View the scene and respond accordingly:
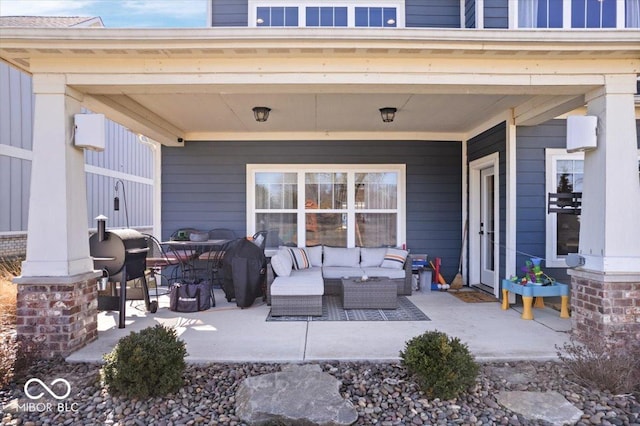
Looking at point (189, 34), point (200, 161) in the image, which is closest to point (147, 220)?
point (200, 161)

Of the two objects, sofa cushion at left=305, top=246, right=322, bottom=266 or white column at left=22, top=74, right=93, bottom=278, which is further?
sofa cushion at left=305, top=246, right=322, bottom=266

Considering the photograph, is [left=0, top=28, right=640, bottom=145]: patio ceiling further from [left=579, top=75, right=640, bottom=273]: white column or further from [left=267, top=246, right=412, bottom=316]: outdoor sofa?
[left=267, top=246, right=412, bottom=316]: outdoor sofa

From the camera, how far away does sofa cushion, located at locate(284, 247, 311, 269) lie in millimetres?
6449

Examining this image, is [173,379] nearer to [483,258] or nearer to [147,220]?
[483,258]

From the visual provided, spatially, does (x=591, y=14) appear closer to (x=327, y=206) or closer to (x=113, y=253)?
(x=327, y=206)

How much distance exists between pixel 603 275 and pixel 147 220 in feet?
63.3

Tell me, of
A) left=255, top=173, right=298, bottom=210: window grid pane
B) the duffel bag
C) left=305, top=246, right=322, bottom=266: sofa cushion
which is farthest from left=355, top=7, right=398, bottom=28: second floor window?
the duffel bag

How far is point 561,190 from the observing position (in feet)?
19.5

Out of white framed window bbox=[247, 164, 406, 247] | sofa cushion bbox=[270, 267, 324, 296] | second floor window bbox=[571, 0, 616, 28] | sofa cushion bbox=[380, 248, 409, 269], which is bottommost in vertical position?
sofa cushion bbox=[270, 267, 324, 296]

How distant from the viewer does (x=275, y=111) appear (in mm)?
5840

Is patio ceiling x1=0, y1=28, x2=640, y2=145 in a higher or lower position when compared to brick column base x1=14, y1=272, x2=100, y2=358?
higher

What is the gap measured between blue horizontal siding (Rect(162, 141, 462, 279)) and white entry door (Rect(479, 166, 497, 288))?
1.47 feet

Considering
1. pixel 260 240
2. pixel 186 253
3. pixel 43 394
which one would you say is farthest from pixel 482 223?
pixel 43 394

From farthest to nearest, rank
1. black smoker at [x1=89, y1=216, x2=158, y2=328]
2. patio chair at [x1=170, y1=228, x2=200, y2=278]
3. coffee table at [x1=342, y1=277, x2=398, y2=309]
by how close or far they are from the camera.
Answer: patio chair at [x1=170, y1=228, x2=200, y2=278]
coffee table at [x1=342, y1=277, x2=398, y2=309]
black smoker at [x1=89, y1=216, x2=158, y2=328]
